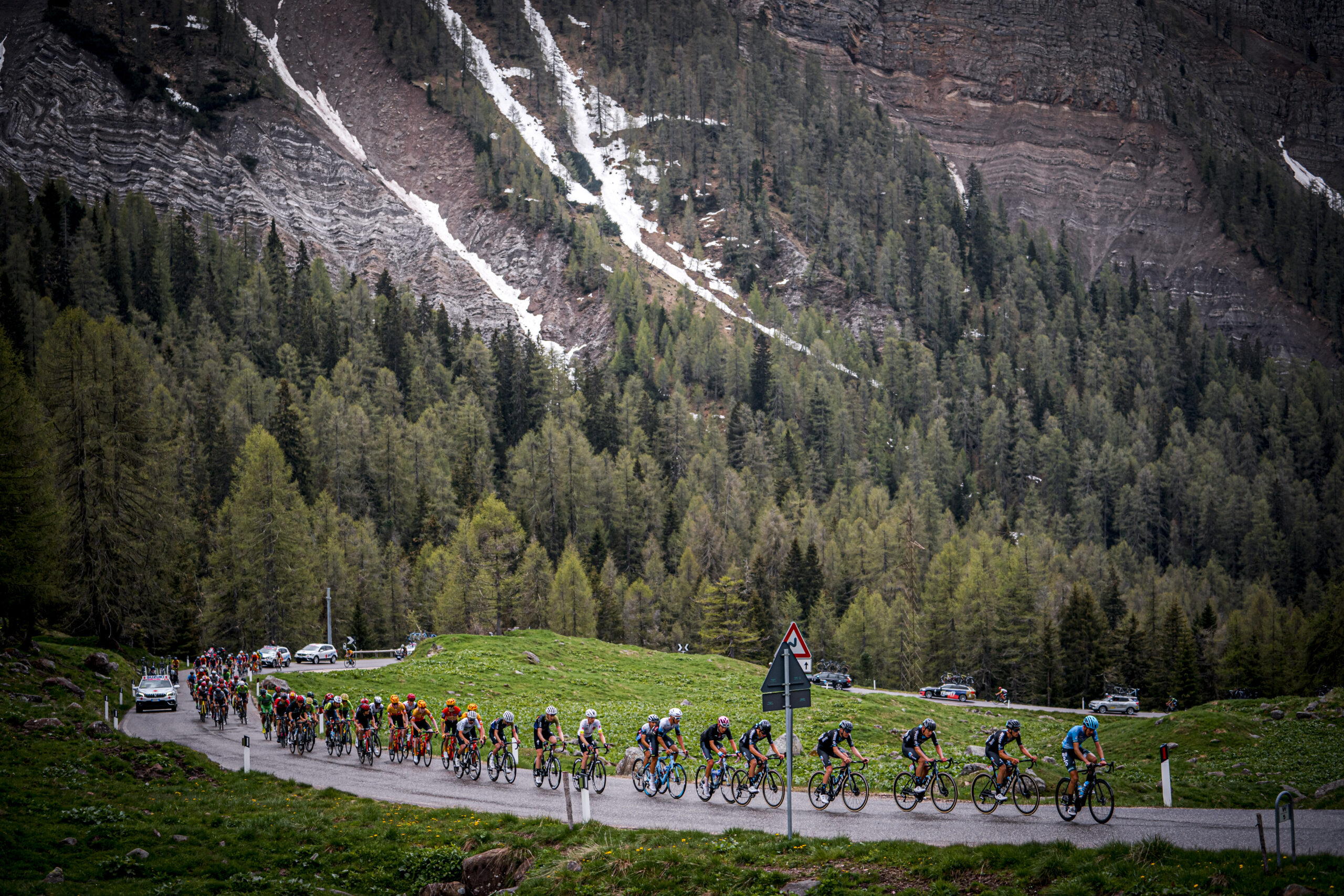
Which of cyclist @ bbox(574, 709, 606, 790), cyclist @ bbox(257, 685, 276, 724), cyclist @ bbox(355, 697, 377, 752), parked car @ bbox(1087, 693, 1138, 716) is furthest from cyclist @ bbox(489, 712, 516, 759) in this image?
parked car @ bbox(1087, 693, 1138, 716)

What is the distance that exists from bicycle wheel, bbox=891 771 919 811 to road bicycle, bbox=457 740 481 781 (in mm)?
Answer: 14721

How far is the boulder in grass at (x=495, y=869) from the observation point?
61.6 feet

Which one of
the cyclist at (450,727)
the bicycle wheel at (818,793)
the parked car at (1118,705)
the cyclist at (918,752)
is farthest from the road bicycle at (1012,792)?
the parked car at (1118,705)

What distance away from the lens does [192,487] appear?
104875mm

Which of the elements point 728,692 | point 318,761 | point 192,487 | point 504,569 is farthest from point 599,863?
point 192,487

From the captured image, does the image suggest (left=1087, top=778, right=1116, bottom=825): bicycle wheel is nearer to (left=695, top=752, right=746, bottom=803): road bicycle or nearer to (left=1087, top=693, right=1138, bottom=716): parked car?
(left=695, top=752, right=746, bottom=803): road bicycle

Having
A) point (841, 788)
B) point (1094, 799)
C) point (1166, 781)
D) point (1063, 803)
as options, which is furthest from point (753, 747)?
point (1166, 781)

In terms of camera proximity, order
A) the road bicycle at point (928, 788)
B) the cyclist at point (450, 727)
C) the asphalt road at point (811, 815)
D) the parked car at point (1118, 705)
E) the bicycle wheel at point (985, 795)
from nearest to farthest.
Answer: the asphalt road at point (811, 815) → the bicycle wheel at point (985, 795) → the road bicycle at point (928, 788) → the cyclist at point (450, 727) → the parked car at point (1118, 705)

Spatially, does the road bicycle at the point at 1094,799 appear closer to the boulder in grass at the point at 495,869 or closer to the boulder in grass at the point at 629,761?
the boulder in grass at the point at 495,869

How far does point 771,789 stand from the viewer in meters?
24.9

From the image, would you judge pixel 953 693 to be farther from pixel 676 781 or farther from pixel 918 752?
pixel 918 752

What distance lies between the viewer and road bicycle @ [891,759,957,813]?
22719mm

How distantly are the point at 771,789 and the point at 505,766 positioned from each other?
10.2 metres

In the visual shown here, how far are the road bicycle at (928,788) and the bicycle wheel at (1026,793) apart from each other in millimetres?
1455
